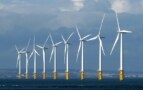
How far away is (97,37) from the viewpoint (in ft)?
655

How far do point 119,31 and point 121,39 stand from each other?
150 inches

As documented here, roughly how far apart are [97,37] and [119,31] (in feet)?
48.3

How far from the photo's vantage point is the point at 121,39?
18275 cm

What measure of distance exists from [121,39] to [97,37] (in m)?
17.7

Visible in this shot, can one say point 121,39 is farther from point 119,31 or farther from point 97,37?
point 97,37

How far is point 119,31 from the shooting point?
18588 centimetres

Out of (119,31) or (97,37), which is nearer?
(119,31)

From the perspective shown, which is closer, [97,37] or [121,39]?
[121,39]

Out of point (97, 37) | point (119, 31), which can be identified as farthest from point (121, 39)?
point (97, 37)
